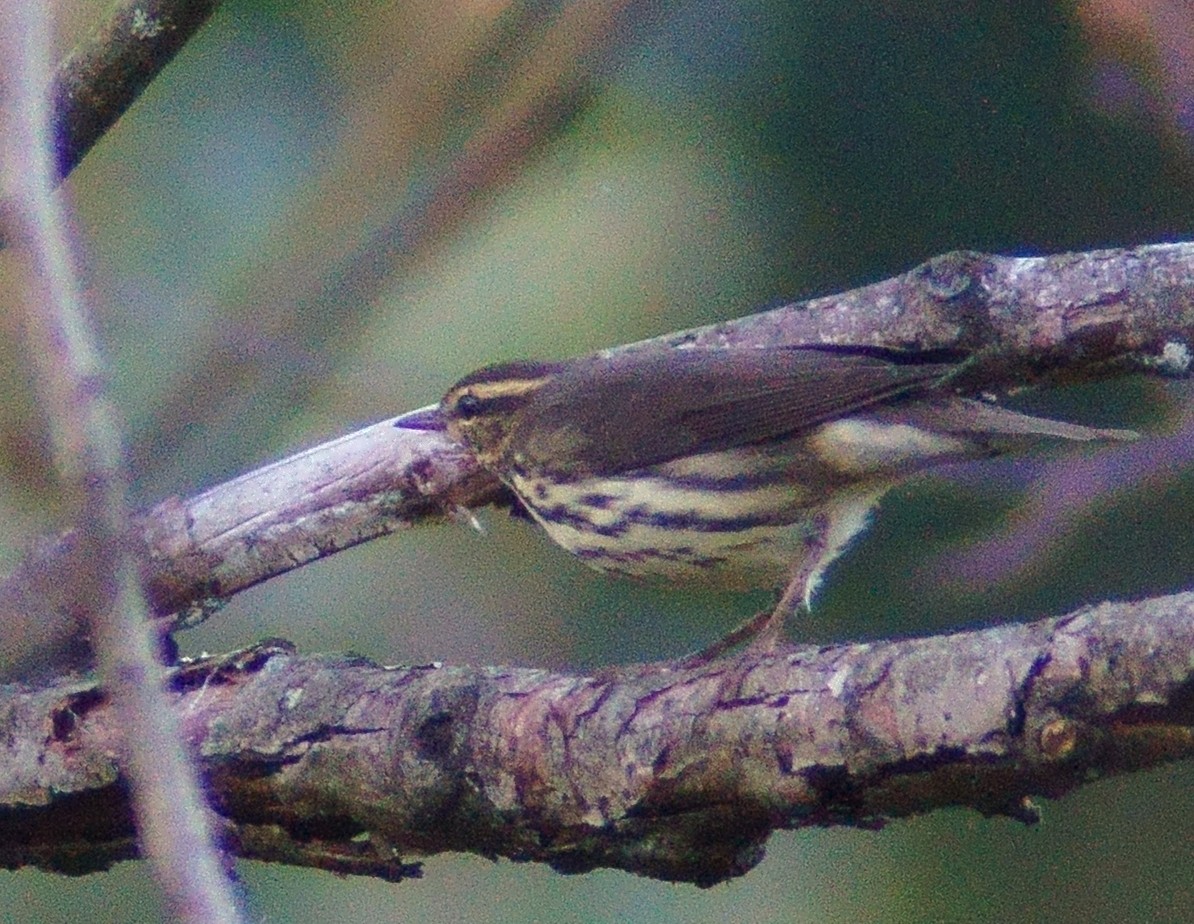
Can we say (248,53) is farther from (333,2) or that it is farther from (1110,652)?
(1110,652)

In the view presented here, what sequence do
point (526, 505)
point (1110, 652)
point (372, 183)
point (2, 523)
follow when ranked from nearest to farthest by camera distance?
point (1110, 652) → point (372, 183) → point (2, 523) → point (526, 505)

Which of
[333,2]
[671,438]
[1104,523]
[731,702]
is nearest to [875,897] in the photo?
[1104,523]

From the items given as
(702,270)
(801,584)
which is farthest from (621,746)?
(702,270)

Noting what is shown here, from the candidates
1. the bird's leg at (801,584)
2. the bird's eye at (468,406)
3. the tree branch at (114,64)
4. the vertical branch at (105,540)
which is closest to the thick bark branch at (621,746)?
the bird's leg at (801,584)

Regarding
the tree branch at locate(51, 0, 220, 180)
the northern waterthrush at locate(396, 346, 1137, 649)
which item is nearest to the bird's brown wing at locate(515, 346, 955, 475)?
the northern waterthrush at locate(396, 346, 1137, 649)

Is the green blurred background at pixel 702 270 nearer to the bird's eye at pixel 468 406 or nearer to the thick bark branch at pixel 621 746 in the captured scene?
the bird's eye at pixel 468 406

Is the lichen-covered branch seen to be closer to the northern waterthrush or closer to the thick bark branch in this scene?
the northern waterthrush
